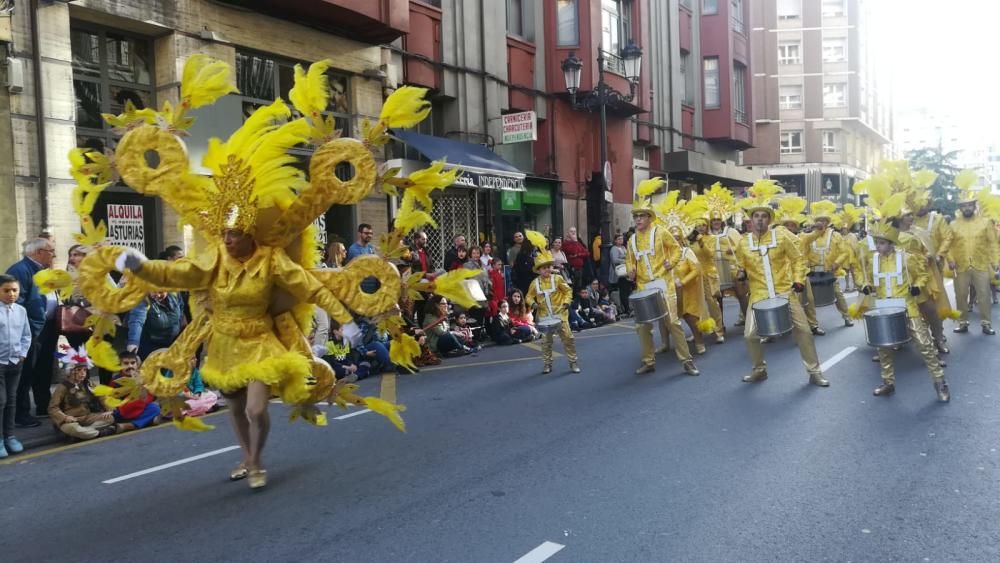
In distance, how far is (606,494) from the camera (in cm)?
516

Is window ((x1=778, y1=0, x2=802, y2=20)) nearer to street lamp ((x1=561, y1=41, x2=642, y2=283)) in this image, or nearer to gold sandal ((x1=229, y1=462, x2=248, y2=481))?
street lamp ((x1=561, y1=41, x2=642, y2=283))

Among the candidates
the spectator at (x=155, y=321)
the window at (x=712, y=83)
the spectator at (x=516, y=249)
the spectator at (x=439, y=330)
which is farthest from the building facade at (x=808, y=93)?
the spectator at (x=155, y=321)

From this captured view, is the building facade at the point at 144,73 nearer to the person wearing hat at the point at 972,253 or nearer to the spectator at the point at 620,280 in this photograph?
the spectator at the point at 620,280

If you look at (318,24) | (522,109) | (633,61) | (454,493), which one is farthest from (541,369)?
(522,109)

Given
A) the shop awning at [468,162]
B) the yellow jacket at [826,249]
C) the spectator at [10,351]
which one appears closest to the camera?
the spectator at [10,351]

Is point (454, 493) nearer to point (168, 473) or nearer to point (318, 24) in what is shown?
point (168, 473)

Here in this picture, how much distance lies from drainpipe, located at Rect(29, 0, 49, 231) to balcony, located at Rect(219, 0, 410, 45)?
11.1 ft

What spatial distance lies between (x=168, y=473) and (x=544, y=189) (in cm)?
1566

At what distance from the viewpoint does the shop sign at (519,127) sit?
17.4 meters

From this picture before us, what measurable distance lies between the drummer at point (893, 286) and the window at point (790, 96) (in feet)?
159

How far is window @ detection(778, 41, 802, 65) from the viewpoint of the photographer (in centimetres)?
5312

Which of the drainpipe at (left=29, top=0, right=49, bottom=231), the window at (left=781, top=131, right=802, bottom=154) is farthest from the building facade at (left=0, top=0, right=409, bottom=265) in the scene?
the window at (left=781, top=131, right=802, bottom=154)

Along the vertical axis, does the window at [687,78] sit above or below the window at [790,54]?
below

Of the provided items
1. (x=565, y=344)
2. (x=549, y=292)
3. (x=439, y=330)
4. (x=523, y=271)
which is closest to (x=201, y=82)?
(x=549, y=292)
